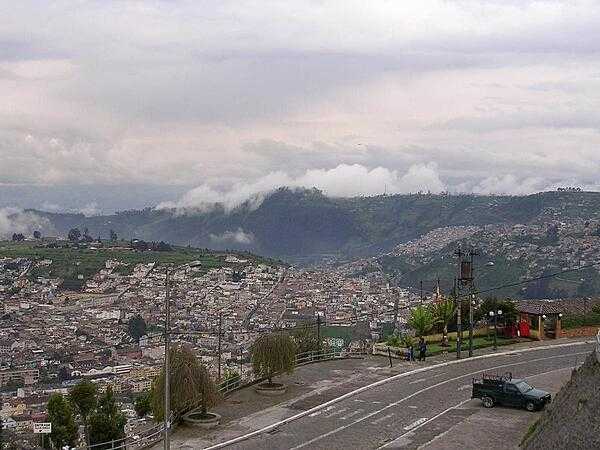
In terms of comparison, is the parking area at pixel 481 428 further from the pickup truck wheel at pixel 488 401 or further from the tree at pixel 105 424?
the tree at pixel 105 424

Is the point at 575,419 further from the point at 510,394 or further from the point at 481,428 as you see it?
the point at 510,394

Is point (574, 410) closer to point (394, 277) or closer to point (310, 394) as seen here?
point (310, 394)

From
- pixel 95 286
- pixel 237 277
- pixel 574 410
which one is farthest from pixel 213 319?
pixel 574 410

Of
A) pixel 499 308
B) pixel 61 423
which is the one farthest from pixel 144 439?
pixel 499 308

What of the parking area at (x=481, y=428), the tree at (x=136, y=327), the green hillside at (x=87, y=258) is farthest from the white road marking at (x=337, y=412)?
the green hillside at (x=87, y=258)

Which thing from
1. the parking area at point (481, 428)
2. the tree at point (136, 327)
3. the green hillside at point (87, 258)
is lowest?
the tree at point (136, 327)
